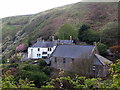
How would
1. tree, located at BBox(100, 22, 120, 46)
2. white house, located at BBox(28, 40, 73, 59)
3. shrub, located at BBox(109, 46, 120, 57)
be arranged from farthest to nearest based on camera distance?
white house, located at BBox(28, 40, 73, 59) → tree, located at BBox(100, 22, 120, 46) → shrub, located at BBox(109, 46, 120, 57)

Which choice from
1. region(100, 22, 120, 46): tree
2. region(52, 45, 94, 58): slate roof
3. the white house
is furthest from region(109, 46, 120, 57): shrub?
the white house

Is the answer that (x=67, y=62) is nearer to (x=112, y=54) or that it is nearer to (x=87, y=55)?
(x=87, y=55)

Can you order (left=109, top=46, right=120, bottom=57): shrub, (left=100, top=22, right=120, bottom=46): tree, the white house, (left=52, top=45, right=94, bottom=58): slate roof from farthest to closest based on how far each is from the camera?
1. the white house
2. (left=100, top=22, right=120, bottom=46): tree
3. (left=109, top=46, right=120, bottom=57): shrub
4. (left=52, top=45, right=94, bottom=58): slate roof

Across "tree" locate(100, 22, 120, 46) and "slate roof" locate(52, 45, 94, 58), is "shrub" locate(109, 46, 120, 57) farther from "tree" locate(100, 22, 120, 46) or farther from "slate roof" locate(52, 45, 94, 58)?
"slate roof" locate(52, 45, 94, 58)

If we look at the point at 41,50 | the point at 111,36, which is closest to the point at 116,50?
the point at 111,36

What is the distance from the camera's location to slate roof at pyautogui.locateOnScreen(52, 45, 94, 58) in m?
28.2

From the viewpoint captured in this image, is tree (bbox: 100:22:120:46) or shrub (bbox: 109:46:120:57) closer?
shrub (bbox: 109:46:120:57)

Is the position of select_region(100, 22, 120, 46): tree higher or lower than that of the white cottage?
higher

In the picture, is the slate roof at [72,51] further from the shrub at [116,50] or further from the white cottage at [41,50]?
the white cottage at [41,50]

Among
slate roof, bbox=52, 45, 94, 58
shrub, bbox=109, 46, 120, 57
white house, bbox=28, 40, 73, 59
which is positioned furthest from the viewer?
white house, bbox=28, 40, 73, 59

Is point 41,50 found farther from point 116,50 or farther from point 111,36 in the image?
point 116,50

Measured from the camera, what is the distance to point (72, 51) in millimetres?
30281

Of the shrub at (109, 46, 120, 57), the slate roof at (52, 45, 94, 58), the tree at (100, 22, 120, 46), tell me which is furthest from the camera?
the tree at (100, 22, 120, 46)

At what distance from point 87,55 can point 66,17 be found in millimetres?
47634
